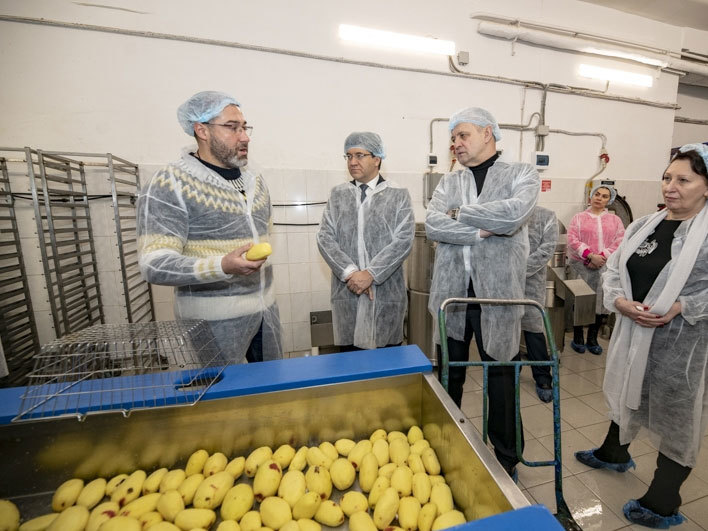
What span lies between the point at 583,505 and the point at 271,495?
154 centimetres

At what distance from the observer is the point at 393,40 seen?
2.87 meters

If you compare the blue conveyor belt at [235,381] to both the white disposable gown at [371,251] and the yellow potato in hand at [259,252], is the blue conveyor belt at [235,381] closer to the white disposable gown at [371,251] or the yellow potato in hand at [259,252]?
the yellow potato in hand at [259,252]

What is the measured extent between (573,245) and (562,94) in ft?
5.65

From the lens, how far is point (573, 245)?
3.08m

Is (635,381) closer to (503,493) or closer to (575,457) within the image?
(575,457)

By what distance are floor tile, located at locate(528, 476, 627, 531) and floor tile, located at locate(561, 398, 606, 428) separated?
55 cm

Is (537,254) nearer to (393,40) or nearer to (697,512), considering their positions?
(697,512)

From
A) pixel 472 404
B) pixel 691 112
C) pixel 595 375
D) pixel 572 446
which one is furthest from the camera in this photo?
pixel 691 112

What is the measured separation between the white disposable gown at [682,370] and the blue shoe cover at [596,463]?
1.50 ft

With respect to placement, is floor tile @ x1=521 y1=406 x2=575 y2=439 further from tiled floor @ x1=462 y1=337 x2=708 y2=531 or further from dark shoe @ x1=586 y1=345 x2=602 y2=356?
dark shoe @ x1=586 y1=345 x2=602 y2=356

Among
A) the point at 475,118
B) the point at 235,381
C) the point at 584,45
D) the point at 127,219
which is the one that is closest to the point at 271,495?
the point at 235,381

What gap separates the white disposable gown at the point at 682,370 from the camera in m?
1.25

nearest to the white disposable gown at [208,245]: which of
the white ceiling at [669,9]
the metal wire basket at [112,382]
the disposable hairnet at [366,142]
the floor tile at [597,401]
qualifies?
the metal wire basket at [112,382]

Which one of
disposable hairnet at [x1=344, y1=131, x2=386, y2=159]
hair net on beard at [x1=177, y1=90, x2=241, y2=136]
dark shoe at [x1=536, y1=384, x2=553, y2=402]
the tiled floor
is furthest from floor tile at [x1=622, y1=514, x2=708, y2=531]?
hair net on beard at [x1=177, y1=90, x2=241, y2=136]
